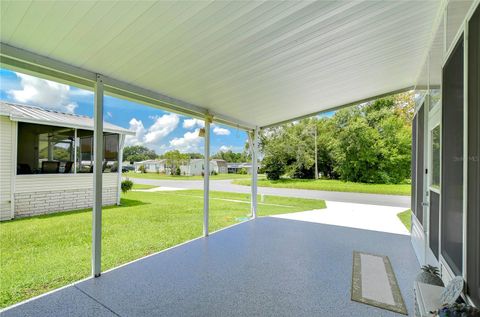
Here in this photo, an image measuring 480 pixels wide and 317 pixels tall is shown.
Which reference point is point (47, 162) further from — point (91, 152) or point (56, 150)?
point (91, 152)

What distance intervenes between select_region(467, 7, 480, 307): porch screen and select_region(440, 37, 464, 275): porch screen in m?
0.24

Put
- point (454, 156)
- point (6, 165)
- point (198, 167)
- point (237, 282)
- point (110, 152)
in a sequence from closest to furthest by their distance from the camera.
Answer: point (454, 156), point (237, 282), point (6, 165), point (110, 152), point (198, 167)

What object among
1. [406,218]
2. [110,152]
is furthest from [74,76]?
[406,218]

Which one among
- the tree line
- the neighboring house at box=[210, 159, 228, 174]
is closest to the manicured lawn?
the tree line

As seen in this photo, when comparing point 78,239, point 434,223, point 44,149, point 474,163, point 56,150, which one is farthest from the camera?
point 56,150

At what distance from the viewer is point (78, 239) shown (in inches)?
181

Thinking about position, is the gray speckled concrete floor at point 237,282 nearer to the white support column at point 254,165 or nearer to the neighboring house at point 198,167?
the white support column at point 254,165

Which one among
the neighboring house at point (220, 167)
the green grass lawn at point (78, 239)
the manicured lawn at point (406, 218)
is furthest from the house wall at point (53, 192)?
the neighboring house at point (220, 167)

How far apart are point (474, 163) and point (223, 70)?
2.58 metres

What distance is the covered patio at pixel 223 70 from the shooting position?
1.93 m

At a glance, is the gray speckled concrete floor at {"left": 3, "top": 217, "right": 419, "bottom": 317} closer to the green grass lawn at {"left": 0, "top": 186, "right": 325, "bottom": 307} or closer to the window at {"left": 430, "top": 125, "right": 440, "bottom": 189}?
the green grass lawn at {"left": 0, "top": 186, "right": 325, "bottom": 307}

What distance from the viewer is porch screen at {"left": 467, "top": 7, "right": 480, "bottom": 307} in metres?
1.24

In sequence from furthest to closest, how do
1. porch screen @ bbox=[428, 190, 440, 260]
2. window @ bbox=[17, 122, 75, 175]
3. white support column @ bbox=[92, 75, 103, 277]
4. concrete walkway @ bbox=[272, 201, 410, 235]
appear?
window @ bbox=[17, 122, 75, 175], concrete walkway @ bbox=[272, 201, 410, 235], white support column @ bbox=[92, 75, 103, 277], porch screen @ bbox=[428, 190, 440, 260]

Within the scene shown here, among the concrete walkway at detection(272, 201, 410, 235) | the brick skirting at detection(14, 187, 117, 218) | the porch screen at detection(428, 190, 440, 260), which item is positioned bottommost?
the concrete walkway at detection(272, 201, 410, 235)
